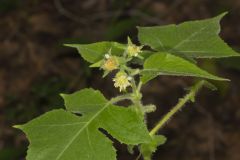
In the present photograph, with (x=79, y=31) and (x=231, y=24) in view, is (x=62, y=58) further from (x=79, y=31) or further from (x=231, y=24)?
(x=231, y=24)

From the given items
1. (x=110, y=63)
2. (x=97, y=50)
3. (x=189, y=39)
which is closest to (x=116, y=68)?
(x=110, y=63)

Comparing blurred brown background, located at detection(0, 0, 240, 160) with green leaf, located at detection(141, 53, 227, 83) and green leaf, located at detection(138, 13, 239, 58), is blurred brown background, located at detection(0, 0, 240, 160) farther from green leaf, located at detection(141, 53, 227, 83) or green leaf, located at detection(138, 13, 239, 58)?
green leaf, located at detection(141, 53, 227, 83)

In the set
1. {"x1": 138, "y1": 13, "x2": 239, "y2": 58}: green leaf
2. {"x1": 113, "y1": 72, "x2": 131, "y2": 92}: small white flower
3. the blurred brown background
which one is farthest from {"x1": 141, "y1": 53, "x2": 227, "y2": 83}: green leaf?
the blurred brown background

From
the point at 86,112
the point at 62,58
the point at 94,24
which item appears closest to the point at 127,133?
the point at 86,112

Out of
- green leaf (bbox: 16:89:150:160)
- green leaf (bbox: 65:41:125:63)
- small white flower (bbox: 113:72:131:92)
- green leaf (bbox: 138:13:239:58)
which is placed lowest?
green leaf (bbox: 16:89:150:160)

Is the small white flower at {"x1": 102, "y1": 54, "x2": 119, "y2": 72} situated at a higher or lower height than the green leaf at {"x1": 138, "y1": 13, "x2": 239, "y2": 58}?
higher

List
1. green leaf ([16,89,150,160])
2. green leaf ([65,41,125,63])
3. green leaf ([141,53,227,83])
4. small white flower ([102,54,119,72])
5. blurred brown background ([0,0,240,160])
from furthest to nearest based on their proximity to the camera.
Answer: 1. blurred brown background ([0,0,240,160])
2. green leaf ([65,41,125,63])
3. small white flower ([102,54,119,72])
4. green leaf ([16,89,150,160])
5. green leaf ([141,53,227,83])
